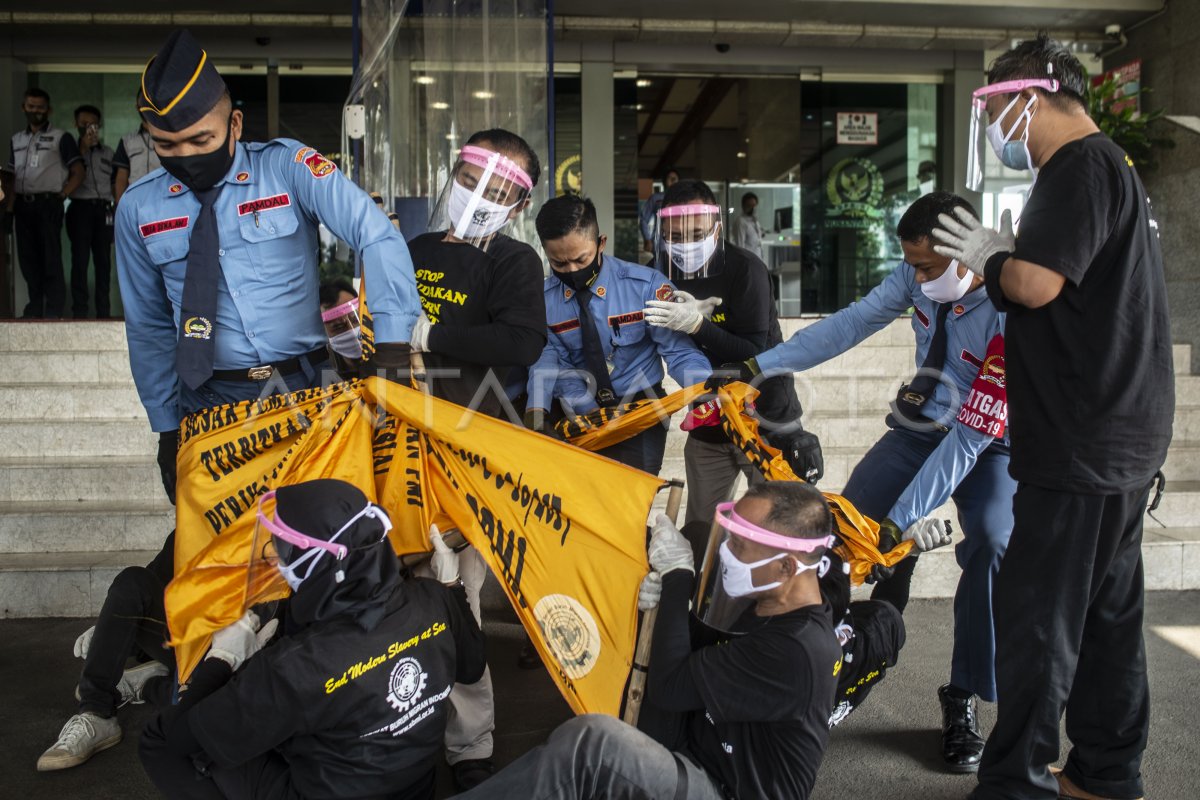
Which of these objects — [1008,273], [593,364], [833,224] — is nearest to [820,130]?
[833,224]

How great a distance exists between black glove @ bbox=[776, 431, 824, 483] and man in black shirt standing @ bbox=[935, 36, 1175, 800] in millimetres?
716

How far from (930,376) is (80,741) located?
120 inches

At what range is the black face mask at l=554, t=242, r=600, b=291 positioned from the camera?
3.64m

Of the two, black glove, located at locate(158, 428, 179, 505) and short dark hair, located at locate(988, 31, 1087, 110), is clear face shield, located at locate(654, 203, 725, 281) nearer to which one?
short dark hair, located at locate(988, 31, 1087, 110)

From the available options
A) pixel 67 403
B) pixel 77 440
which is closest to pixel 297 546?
pixel 77 440

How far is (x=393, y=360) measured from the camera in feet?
9.20

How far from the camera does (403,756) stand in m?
2.45

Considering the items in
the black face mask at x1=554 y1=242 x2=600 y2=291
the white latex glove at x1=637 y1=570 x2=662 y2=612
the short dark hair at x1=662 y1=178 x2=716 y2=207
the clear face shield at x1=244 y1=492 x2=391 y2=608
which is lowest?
the white latex glove at x1=637 y1=570 x2=662 y2=612

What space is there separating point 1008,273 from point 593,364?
164cm

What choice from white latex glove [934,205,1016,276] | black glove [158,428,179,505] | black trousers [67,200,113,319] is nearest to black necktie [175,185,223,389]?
black glove [158,428,179,505]

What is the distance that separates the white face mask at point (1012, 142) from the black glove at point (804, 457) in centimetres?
107

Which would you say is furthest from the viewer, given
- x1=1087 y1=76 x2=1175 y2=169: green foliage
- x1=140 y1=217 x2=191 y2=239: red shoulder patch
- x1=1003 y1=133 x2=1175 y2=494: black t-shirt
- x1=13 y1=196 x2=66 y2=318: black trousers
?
x1=13 y1=196 x2=66 y2=318: black trousers

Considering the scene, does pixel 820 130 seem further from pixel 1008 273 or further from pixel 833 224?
pixel 1008 273

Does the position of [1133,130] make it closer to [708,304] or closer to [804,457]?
[708,304]
